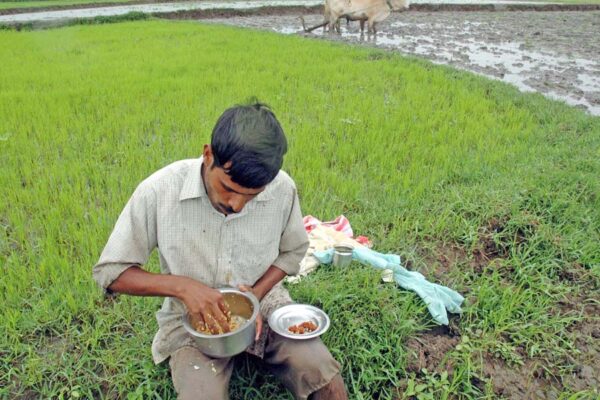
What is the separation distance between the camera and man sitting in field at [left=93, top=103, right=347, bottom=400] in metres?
1.42

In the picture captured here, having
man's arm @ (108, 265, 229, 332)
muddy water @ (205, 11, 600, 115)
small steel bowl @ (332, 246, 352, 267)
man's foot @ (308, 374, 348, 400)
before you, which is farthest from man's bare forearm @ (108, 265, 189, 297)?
muddy water @ (205, 11, 600, 115)

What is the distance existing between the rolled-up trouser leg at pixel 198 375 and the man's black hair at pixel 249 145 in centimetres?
63

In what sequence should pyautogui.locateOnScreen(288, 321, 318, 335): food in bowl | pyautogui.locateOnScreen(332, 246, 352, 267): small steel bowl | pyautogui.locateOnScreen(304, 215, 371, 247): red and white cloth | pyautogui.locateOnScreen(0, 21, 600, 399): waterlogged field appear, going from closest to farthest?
pyautogui.locateOnScreen(288, 321, 318, 335): food in bowl, pyautogui.locateOnScreen(0, 21, 600, 399): waterlogged field, pyautogui.locateOnScreen(332, 246, 352, 267): small steel bowl, pyautogui.locateOnScreen(304, 215, 371, 247): red and white cloth

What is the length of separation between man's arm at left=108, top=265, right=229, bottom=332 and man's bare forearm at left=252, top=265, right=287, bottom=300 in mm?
211

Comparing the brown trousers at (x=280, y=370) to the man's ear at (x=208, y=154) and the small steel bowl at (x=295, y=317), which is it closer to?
the small steel bowl at (x=295, y=317)

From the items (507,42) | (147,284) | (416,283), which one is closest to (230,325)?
(147,284)

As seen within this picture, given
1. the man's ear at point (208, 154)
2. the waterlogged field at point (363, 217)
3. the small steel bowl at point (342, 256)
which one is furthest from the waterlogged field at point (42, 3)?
the man's ear at point (208, 154)

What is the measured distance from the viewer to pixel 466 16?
16594 mm

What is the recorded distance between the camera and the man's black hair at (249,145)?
4.51 feet

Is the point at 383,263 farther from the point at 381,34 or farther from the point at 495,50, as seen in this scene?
the point at 381,34

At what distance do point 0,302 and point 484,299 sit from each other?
225 cm

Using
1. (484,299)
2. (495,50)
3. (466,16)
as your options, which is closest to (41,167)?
(484,299)

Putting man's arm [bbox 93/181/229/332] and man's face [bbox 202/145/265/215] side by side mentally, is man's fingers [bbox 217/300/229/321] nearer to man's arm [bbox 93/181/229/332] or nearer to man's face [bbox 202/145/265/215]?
man's arm [bbox 93/181/229/332]

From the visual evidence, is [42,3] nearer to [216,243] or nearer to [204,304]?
[216,243]
